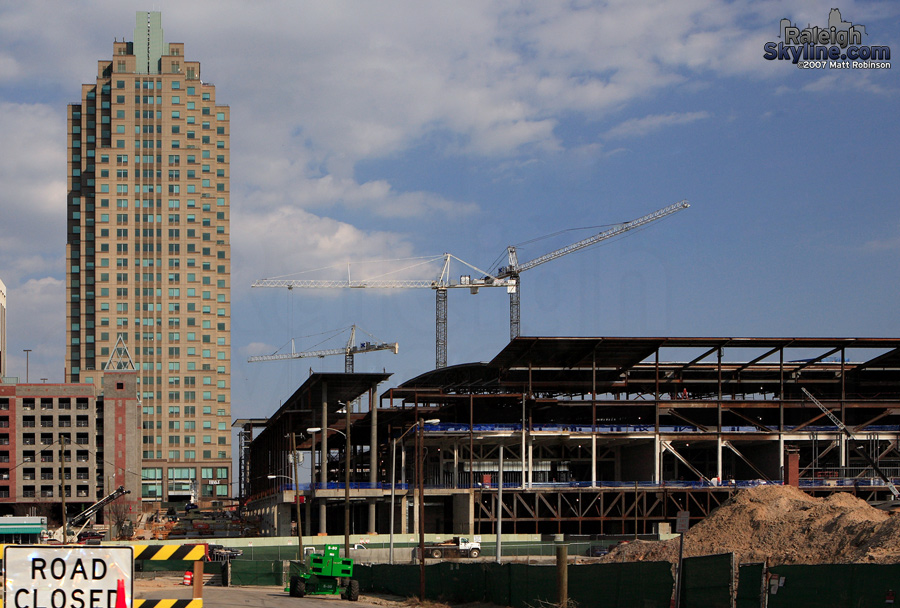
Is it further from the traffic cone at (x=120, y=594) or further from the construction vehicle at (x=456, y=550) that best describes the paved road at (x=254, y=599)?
the traffic cone at (x=120, y=594)

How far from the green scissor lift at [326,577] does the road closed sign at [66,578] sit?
39.0 m

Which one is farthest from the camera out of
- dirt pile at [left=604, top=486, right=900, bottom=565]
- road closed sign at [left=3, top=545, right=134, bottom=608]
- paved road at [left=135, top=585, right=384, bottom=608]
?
paved road at [left=135, top=585, right=384, bottom=608]

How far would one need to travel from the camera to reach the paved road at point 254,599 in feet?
141

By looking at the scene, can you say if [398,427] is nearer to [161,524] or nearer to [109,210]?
[161,524]

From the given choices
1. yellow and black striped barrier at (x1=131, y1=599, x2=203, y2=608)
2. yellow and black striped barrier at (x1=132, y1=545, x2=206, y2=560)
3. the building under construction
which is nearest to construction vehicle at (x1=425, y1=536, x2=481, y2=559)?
the building under construction

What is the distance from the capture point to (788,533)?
1849 inches

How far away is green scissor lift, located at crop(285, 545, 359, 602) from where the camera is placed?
158 feet

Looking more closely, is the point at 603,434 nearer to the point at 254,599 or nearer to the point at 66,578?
the point at 254,599

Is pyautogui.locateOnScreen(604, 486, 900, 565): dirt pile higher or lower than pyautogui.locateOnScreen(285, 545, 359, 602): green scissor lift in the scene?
higher

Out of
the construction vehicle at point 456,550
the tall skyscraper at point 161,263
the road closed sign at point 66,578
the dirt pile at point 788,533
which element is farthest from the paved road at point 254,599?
the tall skyscraper at point 161,263

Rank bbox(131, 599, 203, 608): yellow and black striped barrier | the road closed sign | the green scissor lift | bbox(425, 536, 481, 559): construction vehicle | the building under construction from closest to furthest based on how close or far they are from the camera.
→ 1. the road closed sign
2. bbox(131, 599, 203, 608): yellow and black striped barrier
3. the green scissor lift
4. bbox(425, 536, 481, 559): construction vehicle
5. the building under construction

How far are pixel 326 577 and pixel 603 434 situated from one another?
63627 mm

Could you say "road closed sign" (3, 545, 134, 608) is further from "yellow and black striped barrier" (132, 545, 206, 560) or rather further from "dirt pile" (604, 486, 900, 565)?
"dirt pile" (604, 486, 900, 565)

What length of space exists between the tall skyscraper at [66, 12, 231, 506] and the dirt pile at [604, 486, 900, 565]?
14168 centimetres
